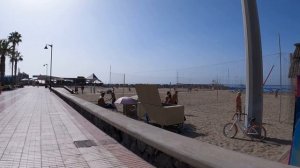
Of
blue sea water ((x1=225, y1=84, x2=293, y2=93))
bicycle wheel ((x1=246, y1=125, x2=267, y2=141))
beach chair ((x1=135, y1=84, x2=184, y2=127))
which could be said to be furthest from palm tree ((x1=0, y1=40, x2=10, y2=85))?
bicycle wheel ((x1=246, y1=125, x2=267, y2=141))

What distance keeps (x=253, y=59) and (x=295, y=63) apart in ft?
5.38

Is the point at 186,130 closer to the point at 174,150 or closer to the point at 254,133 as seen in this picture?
the point at 254,133

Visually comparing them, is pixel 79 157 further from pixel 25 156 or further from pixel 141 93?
pixel 141 93

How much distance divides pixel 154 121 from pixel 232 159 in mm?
9099

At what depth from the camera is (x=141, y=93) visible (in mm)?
13281

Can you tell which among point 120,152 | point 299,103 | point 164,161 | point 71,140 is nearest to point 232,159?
point 164,161

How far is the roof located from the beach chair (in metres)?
4.26

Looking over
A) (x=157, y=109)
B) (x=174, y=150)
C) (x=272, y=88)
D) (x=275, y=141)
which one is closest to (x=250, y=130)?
(x=275, y=141)

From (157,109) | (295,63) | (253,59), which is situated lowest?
(157,109)

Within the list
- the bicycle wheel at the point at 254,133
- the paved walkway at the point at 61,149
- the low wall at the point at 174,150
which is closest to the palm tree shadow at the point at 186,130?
the bicycle wheel at the point at 254,133

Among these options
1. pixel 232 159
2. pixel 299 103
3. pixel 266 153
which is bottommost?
pixel 266 153

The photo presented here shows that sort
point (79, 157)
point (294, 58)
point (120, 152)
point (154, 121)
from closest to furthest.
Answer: point (79, 157) < point (120, 152) < point (294, 58) < point (154, 121)

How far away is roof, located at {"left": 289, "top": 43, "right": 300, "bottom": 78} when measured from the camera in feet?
33.2

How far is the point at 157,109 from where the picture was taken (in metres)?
12.7
